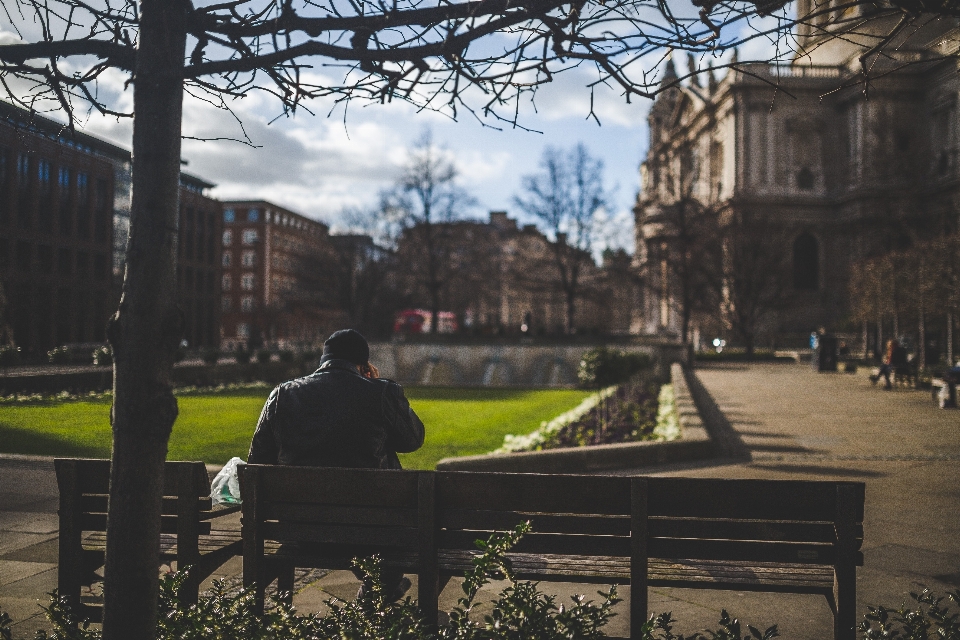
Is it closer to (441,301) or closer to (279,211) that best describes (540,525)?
(441,301)

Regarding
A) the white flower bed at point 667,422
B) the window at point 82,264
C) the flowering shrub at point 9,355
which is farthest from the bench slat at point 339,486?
the window at point 82,264

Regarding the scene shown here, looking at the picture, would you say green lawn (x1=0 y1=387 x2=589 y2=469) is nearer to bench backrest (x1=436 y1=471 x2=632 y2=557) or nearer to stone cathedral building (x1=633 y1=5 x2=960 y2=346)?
bench backrest (x1=436 y1=471 x2=632 y2=557)

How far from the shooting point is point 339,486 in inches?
140

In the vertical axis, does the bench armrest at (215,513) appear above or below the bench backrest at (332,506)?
→ below

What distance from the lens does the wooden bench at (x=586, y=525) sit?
130 inches

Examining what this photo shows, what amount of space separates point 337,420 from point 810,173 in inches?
2294

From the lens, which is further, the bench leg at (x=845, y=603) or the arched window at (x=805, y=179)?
the arched window at (x=805, y=179)

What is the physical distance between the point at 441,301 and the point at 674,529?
57.8 metres

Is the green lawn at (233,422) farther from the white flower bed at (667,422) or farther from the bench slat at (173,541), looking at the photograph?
the white flower bed at (667,422)

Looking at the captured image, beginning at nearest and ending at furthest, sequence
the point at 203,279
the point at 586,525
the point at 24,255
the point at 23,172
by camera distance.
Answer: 1. the point at 586,525
2. the point at 23,172
3. the point at 24,255
4. the point at 203,279

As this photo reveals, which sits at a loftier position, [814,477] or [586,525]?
[586,525]

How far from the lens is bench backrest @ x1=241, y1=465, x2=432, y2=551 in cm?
350

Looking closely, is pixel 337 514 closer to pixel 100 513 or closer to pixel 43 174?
pixel 100 513

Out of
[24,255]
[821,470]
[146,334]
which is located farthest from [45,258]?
[821,470]
